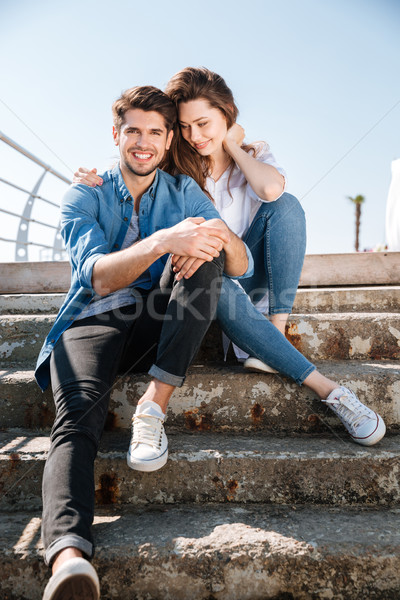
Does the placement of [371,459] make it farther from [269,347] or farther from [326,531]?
[269,347]

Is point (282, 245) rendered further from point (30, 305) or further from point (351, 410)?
point (30, 305)

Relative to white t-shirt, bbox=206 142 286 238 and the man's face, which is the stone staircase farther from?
the man's face

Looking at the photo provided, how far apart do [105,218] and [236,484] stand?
1115 mm

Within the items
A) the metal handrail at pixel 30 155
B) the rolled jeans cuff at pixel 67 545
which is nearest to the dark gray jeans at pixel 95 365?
the rolled jeans cuff at pixel 67 545

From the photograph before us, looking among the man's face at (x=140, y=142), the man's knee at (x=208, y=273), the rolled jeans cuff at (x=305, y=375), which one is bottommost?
the rolled jeans cuff at (x=305, y=375)

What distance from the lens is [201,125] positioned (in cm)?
198

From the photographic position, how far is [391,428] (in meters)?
1.56

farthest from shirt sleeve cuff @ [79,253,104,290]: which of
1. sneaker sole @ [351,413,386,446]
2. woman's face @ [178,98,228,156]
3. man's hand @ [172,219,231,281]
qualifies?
sneaker sole @ [351,413,386,446]

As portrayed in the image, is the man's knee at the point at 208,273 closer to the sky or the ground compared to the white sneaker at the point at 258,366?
closer to the sky

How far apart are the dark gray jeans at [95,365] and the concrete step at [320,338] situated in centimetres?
39

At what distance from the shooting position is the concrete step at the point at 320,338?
1.87 m

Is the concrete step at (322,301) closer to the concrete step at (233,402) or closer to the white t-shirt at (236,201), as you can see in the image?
the white t-shirt at (236,201)

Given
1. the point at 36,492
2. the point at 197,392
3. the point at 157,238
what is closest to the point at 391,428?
the point at 197,392

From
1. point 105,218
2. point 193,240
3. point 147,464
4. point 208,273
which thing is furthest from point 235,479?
point 105,218
